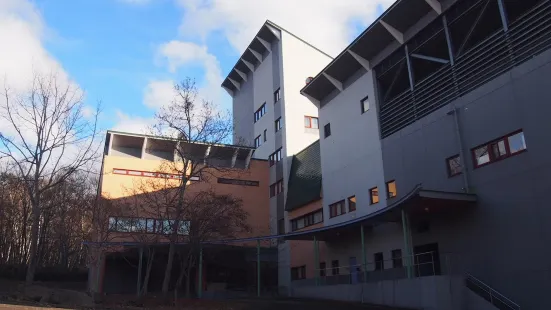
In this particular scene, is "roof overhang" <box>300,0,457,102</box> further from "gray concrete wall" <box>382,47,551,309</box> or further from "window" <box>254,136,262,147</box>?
"window" <box>254,136,262,147</box>

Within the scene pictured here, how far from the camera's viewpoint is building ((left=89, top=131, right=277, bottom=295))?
34.7m

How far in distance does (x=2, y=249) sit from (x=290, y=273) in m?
28.5

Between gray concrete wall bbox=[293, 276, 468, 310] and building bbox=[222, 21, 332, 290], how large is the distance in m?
14.4

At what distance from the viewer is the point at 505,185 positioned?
18.4 meters

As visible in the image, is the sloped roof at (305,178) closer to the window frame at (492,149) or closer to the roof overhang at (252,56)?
the roof overhang at (252,56)

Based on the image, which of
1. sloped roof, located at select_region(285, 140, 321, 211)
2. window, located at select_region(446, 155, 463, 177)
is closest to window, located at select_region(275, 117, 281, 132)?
sloped roof, located at select_region(285, 140, 321, 211)

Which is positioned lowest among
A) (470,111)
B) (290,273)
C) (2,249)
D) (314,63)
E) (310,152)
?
(290,273)

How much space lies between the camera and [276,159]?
44188 mm

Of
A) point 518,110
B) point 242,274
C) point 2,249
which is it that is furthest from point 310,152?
point 2,249

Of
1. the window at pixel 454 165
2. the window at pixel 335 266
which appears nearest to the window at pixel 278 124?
the window at pixel 335 266

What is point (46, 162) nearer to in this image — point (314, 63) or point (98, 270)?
point (98, 270)

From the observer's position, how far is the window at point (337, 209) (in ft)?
101

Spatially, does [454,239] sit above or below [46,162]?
below

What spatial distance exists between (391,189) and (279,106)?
20.1 m
